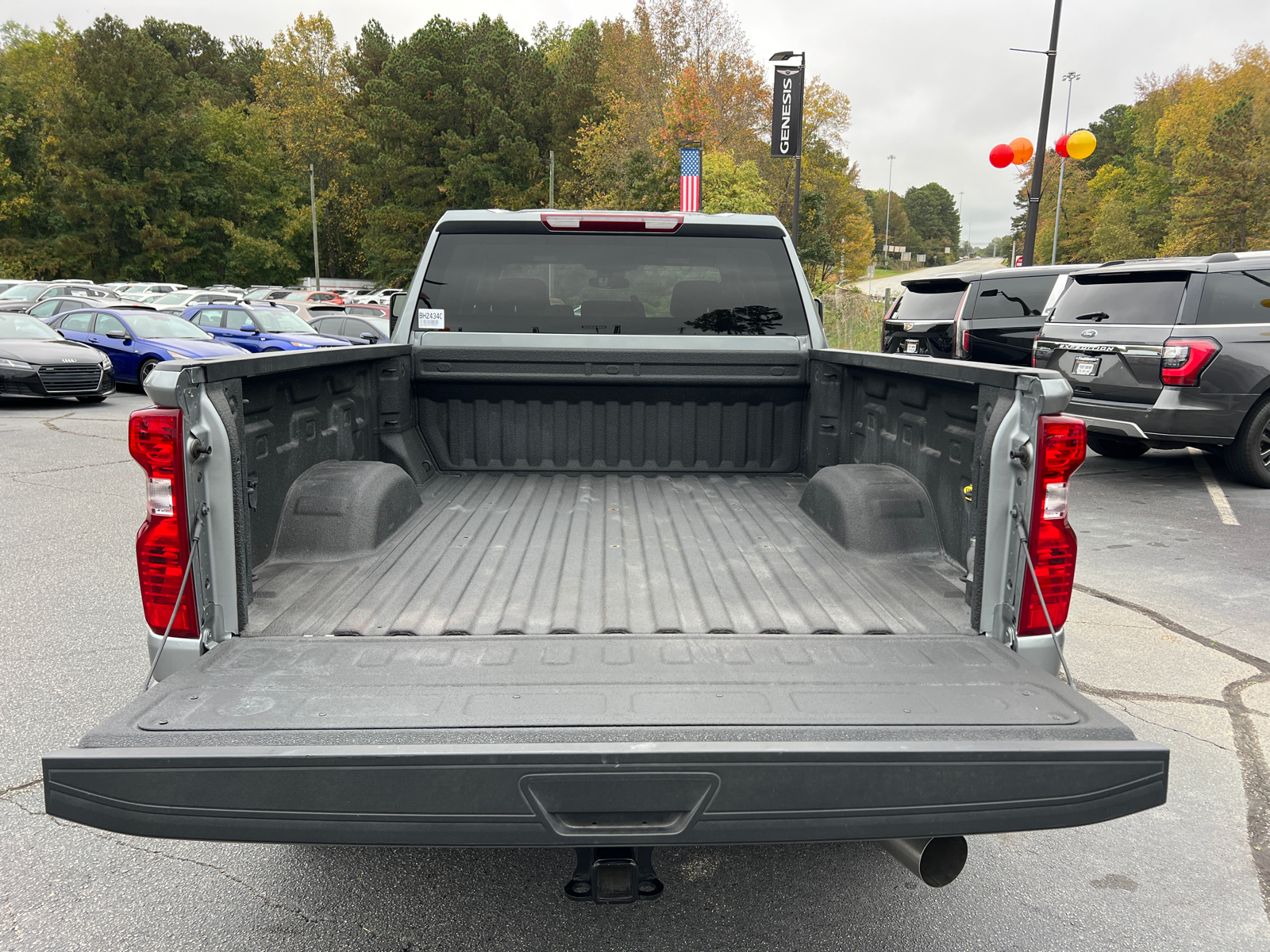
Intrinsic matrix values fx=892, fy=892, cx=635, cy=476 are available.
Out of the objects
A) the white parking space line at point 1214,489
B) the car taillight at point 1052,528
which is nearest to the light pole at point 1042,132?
the white parking space line at point 1214,489

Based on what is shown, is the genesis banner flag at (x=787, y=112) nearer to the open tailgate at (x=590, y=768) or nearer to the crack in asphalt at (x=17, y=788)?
the crack in asphalt at (x=17, y=788)

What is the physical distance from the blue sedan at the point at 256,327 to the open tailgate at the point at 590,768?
16.5m

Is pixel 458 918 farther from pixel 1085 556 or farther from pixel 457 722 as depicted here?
pixel 1085 556

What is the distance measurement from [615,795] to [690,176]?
59.2ft

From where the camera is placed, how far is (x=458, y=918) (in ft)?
8.77

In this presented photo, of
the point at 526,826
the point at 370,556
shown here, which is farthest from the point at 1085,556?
the point at 526,826

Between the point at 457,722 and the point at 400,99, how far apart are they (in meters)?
56.3

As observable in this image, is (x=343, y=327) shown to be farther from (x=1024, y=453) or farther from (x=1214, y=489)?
(x=1024, y=453)

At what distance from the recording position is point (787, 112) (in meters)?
21.7

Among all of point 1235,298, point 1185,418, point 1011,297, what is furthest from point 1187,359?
point 1011,297

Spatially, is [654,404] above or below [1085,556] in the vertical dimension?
above

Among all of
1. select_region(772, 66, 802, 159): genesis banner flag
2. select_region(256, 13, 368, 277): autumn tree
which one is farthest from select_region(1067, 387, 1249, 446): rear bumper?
select_region(256, 13, 368, 277): autumn tree

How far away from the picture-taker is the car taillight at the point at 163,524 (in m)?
2.24

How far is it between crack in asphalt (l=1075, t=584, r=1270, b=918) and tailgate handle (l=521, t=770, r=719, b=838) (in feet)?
6.95
